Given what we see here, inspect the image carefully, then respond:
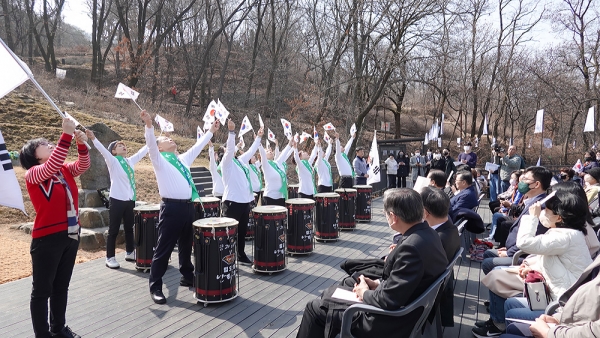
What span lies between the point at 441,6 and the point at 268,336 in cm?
1323

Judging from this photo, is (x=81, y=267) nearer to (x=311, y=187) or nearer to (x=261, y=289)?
(x=261, y=289)

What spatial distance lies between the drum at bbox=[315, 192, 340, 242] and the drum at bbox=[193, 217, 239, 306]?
128 inches

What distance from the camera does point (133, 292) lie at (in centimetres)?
534

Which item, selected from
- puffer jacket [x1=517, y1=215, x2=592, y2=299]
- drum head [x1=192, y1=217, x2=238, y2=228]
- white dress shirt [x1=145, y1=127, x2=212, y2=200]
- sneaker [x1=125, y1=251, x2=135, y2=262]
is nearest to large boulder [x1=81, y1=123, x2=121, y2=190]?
sneaker [x1=125, y1=251, x2=135, y2=262]

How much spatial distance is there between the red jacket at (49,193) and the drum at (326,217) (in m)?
4.88

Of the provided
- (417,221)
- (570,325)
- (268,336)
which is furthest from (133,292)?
(570,325)

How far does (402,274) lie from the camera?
271cm

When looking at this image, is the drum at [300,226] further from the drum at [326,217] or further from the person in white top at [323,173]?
the person in white top at [323,173]

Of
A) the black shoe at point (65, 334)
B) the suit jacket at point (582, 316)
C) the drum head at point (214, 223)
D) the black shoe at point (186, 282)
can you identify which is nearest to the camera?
the suit jacket at point (582, 316)

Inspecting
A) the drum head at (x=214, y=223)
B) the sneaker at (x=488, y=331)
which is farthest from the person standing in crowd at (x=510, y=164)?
the drum head at (x=214, y=223)

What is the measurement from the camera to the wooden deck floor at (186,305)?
14.1ft

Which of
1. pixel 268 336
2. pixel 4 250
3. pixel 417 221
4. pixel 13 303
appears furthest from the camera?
pixel 4 250

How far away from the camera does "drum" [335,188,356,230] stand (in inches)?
363

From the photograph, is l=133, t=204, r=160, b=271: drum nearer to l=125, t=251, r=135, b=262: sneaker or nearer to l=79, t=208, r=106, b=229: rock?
l=125, t=251, r=135, b=262: sneaker
